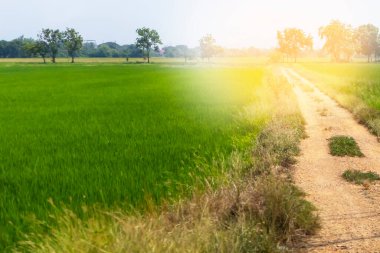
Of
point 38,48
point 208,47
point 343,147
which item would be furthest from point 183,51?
point 343,147

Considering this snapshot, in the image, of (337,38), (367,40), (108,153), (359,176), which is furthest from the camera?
(367,40)

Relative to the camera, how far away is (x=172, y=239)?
4.61 m

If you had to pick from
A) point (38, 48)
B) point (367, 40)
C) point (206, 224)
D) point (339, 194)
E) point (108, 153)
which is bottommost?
point (339, 194)

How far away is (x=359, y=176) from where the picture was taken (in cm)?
880

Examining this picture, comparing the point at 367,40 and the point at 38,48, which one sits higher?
the point at 367,40

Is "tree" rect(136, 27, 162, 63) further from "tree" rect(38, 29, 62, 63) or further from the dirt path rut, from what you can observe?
the dirt path rut

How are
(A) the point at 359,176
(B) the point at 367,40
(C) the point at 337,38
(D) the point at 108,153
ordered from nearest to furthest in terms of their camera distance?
1. (A) the point at 359,176
2. (D) the point at 108,153
3. (C) the point at 337,38
4. (B) the point at 367,40

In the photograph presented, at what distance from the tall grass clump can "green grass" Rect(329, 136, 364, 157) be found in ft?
8.82

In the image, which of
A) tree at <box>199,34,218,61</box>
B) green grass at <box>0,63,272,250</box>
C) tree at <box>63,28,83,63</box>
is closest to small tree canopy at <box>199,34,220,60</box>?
tree at <box>199,34,218,61</box>

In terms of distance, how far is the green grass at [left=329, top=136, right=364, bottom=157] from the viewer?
1107cm

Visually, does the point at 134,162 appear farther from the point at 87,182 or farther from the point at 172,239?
the point at 172,239

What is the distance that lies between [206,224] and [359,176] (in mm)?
5047

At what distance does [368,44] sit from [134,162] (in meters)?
176

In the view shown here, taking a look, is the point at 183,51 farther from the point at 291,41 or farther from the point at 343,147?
the point at 343,147
